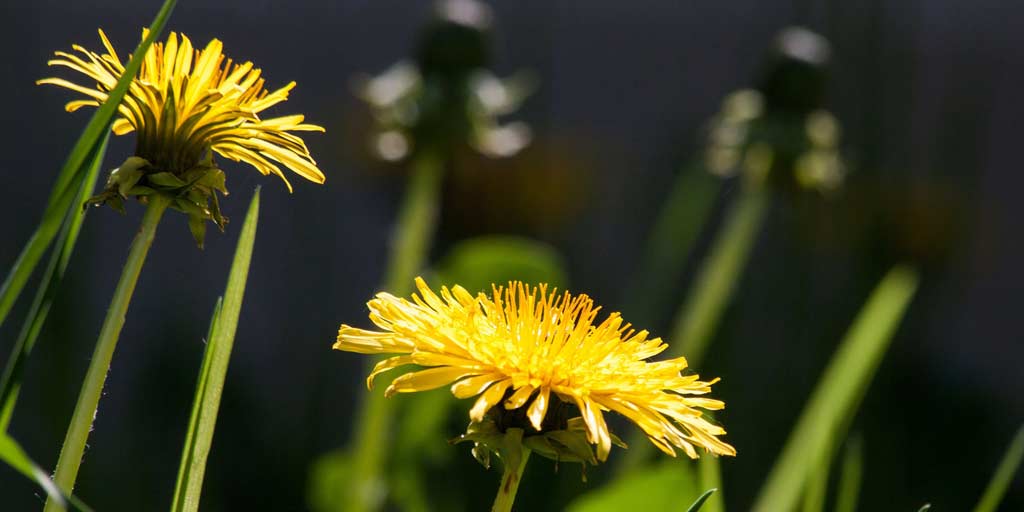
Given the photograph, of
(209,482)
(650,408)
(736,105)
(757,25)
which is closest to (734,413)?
(736,105)

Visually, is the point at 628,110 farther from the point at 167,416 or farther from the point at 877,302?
the point at 877,302

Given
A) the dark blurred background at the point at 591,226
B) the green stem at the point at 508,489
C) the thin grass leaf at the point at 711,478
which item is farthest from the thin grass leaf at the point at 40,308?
the dark blurred background at the point at 591,226

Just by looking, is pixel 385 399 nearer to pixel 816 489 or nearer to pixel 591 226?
pixel 816 489

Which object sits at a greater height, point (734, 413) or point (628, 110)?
point (628, 110)

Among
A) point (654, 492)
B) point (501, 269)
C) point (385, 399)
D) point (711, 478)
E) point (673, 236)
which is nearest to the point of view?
point (711, 478)

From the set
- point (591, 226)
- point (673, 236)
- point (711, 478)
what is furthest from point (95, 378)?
point (591, 226)

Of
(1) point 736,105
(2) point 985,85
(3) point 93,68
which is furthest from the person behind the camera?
(2) point 985,85
